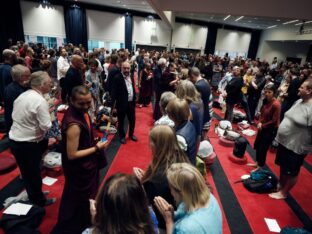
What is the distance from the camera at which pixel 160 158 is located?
165 centimetres

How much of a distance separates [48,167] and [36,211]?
0.97 m

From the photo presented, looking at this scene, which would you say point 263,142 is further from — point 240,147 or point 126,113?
point 126,113

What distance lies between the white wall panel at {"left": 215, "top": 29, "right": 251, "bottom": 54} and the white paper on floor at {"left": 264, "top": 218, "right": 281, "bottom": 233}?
19274mm

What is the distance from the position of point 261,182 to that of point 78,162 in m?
2.80

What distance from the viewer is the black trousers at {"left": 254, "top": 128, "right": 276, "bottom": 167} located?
11.6 ft

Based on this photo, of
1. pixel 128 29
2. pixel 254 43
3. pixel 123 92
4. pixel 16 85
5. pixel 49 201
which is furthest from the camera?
pixel 254 43

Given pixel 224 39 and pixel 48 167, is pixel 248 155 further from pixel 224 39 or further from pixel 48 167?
pixel 224 39

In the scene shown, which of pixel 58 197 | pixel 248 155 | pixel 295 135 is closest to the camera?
pixel 295 135

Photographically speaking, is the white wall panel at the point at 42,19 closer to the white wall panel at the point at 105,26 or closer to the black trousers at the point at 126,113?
the white wall panel at the point at 105,26

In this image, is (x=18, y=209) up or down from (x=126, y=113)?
down

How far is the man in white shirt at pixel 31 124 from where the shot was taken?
2.13 meters

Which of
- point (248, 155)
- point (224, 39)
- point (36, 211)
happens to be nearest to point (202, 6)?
point (248, 155)

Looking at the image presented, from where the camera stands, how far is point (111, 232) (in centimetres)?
107

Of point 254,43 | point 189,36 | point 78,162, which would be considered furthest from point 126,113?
point 254,43
